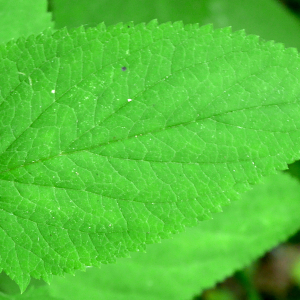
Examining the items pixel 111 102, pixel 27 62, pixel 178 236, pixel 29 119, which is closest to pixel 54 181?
pixel 29 119

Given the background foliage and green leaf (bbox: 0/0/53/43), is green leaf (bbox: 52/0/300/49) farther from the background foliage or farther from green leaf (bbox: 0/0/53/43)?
green leaf (bbox: 0/0/53/43)

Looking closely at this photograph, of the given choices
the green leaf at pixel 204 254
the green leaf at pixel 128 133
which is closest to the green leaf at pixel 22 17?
the green leaf at pixel 128 133

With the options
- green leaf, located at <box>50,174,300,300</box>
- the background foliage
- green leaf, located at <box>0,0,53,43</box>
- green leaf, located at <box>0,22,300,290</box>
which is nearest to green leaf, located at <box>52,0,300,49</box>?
the background foliage

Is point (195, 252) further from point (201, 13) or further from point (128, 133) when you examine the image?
point (201, 13)

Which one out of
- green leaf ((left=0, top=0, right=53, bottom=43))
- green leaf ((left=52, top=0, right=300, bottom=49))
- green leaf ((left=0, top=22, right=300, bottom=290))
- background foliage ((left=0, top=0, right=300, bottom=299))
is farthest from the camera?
green leaf ((left=52, top=0, right=300, bottom=49))

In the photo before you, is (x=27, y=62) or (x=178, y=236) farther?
(x=178, y=236)

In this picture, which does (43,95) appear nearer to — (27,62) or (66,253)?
(27,62)

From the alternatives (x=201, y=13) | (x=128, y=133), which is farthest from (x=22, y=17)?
(x=201, y=13)
